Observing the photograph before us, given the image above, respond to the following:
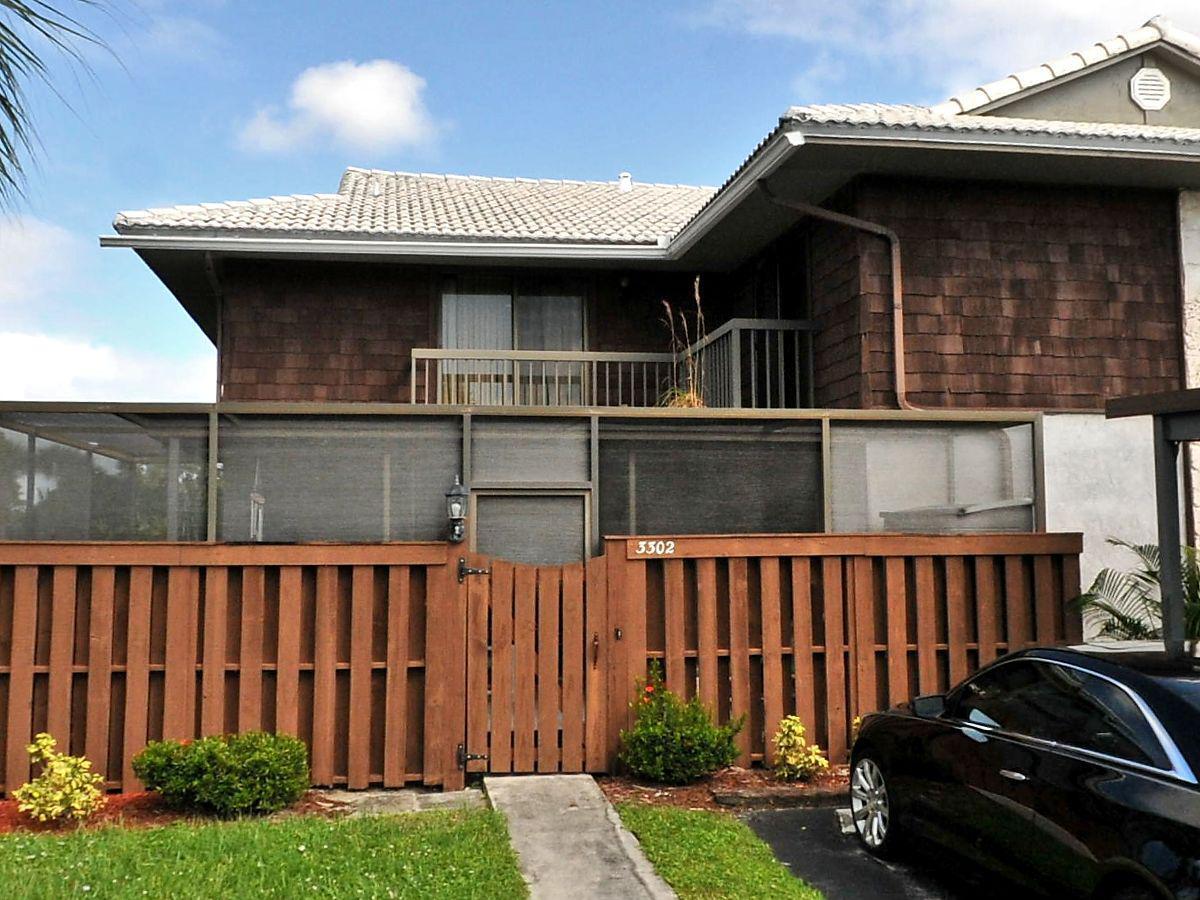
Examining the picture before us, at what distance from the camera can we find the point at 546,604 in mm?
8094

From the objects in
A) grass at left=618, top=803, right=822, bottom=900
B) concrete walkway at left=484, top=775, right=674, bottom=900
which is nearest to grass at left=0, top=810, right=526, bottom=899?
concrete walkway at left=484, top=775, right=674, bottom=900

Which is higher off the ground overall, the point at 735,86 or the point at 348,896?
the point at 735,86

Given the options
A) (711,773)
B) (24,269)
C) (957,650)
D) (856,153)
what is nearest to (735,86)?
(856,153)

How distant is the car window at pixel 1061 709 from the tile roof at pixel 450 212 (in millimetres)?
7814

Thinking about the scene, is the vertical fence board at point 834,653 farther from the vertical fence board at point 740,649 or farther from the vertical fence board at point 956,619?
the vertical fence board at point 956,619

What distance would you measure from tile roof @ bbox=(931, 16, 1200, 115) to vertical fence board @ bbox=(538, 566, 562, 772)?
6584mm

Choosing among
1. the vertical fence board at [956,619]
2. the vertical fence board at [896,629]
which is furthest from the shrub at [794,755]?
the vertical fence board at [956,619]

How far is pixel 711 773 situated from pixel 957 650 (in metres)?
2.16

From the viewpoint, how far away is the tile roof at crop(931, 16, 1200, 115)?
11.6m

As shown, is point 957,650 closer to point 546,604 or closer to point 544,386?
point 546,604

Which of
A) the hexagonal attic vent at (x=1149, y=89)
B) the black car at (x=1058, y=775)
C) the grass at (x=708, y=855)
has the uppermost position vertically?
the hexagonal attic vent at (x=1149, y=89)

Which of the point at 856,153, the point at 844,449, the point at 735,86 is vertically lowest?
the point at 844,449

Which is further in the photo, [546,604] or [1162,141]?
[1162,141]

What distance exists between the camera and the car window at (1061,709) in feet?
15.7
